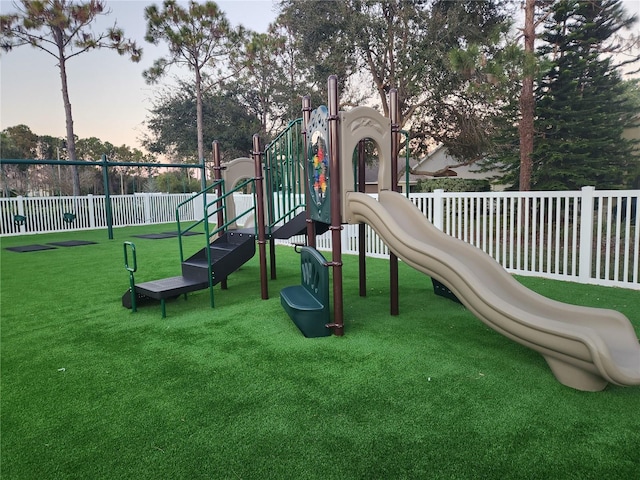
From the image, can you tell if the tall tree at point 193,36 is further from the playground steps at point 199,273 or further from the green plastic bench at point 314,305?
the green plastic bench at point 314,305

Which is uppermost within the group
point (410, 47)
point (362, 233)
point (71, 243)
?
point (410, 47)

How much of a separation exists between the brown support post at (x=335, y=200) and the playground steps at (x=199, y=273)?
5.07ft

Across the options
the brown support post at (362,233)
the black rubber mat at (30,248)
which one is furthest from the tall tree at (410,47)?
the brown support post at (362,233)

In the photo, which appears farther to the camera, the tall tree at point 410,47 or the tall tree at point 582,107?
the tall tree at point 410,47

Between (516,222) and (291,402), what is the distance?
10538mm

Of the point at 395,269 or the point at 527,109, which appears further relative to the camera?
the point at 527,109

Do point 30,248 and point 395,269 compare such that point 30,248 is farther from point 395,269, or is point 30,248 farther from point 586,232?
point 586,232

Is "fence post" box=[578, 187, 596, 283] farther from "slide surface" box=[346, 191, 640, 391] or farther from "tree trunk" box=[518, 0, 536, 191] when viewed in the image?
"tree trunk" box=[518, 0, 536, 191]

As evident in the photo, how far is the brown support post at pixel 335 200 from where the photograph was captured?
360cm

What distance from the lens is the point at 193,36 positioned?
19.6 meters

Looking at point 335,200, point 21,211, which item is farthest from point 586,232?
point 21,211

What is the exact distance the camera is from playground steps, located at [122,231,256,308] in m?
4.44

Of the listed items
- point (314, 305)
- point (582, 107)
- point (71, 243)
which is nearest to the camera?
point (314, 305)

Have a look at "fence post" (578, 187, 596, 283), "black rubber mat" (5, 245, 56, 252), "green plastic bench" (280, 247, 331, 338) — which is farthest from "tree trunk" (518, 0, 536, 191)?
"black rubber mat" (5, 245, 56, 252)
